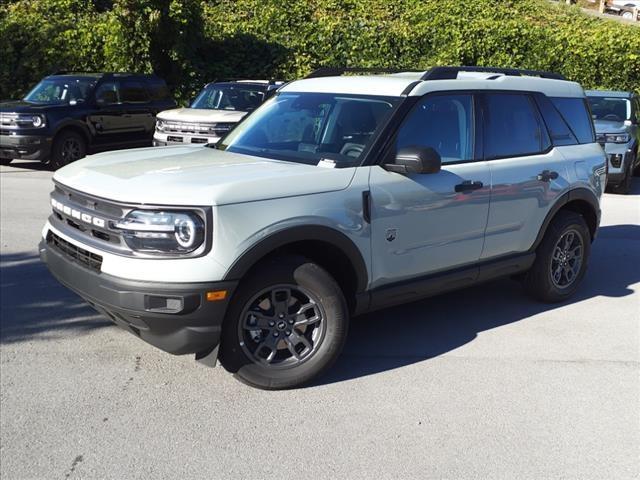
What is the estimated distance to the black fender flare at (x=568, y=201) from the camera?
5.48 meters

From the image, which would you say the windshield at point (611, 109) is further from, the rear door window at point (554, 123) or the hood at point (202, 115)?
the rear door window at point (554, 123)

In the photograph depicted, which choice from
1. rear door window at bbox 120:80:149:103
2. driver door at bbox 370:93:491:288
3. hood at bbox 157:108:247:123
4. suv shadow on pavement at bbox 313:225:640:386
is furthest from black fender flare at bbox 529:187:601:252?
rear door window at bbox 120:80:149:103

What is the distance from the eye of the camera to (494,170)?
16.3 feet

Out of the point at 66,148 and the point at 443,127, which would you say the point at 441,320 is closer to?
the point at 443,127

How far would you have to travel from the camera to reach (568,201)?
5.66 meters

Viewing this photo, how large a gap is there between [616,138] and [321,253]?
30.3 ft

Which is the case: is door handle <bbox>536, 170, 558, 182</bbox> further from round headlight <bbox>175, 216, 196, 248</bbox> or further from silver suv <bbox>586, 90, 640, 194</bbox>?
silver suv <bbox>586, 90, 640, 194</bbox>

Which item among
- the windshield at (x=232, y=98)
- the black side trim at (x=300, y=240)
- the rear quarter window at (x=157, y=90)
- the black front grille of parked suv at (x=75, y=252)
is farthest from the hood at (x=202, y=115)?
the black side trim at (x=300, y=240)

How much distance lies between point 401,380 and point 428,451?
0.82m

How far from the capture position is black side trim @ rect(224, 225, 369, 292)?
3668mm

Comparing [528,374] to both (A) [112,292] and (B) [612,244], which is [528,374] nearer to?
(A) [112,292]

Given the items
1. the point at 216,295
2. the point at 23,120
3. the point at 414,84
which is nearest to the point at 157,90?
the point at 23,120

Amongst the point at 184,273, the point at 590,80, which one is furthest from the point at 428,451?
the point at 590,80

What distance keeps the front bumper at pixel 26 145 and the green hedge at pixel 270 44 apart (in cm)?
595
